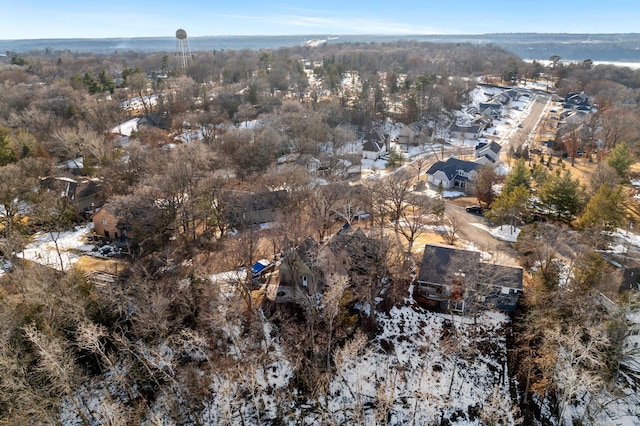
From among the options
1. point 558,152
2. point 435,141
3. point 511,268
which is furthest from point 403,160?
point 511,268

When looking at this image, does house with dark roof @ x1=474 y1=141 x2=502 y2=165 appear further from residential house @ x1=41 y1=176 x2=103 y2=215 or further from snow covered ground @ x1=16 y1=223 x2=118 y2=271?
snow covered ground @ x1=16 y1=223 x2=118 y2=271

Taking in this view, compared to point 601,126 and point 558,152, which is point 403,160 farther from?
point 601,126

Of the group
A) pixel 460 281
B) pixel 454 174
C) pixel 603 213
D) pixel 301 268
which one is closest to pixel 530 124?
pixel 454 174

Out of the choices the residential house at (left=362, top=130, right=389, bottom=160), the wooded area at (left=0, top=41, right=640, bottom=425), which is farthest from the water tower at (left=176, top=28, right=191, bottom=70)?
the residential house at (left=362, top=130, right=389, bottom=160)

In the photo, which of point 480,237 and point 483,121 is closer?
point 480,237


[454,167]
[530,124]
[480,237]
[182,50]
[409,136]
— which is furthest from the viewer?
[182,50]

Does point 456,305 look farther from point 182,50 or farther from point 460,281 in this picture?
point 182,50
